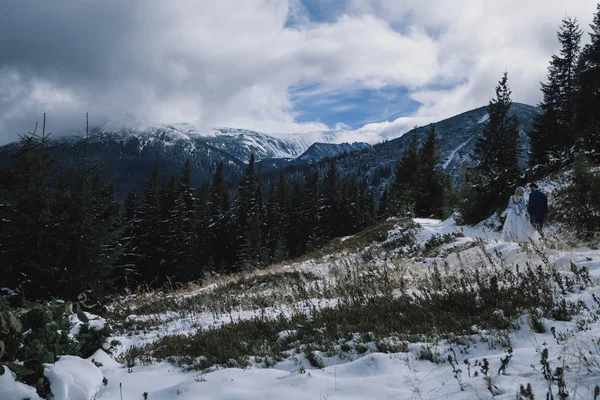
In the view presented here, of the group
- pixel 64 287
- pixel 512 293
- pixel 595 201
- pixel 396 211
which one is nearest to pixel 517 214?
pixel 595 201

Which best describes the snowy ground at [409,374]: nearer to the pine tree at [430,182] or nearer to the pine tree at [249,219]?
the pine tree at [430,182]

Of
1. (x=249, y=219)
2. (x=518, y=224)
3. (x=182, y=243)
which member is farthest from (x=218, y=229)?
(x=518, y=224)

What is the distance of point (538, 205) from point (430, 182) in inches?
1327

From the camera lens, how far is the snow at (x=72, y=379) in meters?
2.71

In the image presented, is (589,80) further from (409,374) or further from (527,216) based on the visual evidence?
(409,374)

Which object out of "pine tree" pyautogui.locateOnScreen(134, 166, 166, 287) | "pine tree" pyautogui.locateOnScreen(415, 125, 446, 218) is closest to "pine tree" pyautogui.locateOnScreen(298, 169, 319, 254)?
"pine tree" pyautogui.locateOnScreen(415, 125, 446, 218)

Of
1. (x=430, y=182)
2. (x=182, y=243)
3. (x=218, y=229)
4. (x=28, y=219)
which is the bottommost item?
(x=182, y=243)

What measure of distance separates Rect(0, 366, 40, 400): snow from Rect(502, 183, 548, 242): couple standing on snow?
1227 centimetres

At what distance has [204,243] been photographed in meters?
50.9

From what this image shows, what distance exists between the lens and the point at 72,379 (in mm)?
2885

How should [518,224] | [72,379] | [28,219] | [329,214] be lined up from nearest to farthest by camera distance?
[72,379] < [28,219] < [518,224] < [329,214]

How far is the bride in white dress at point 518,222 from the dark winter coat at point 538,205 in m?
0.31

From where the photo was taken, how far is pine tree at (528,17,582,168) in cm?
3159

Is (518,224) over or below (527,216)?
below
